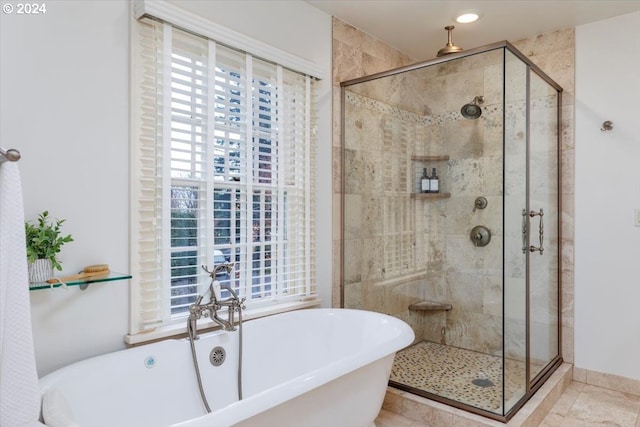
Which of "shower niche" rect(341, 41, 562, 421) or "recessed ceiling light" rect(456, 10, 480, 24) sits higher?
"recessed ceiling light" rect(456, 10, 480, 24)

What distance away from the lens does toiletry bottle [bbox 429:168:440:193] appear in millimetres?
3053

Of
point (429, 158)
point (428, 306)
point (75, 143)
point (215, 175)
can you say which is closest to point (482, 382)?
point (428, 306)

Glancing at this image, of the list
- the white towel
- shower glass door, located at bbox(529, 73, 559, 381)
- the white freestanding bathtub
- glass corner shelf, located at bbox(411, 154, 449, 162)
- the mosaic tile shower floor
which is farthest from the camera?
glass corner shelf, located at bbox(411, 154, 449, 162)

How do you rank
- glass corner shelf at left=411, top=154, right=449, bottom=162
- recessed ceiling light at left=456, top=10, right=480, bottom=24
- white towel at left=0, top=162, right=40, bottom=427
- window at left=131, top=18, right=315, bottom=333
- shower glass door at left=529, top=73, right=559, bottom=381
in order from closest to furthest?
white towel at left=0, top=162, right=40, bottom=427
window at left=131, top=18, right=315, bottom=333
shower glass door at left=529, top=73, right=559, bottom=381
recessed ceiling light at left=456, top=10, right=480, bottom=24
glass corner shelf at left=411, top=154, right=449, bottom=162

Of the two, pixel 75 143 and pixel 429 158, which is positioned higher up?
pixel 429 158

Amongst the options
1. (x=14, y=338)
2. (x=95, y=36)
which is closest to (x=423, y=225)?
(x=95, y=36)

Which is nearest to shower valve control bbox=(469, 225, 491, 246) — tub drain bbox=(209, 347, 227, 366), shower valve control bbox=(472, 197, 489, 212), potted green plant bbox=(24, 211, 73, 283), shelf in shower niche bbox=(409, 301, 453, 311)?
shower valve control bbox=(472, 197, 489, 212)

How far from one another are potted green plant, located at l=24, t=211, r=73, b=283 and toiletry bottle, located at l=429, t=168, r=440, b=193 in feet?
7.72

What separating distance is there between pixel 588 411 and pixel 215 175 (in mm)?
2755

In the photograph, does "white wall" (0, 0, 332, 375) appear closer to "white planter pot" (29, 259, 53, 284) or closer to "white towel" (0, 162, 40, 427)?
"white planter pot" (29, 259, 53, 284)

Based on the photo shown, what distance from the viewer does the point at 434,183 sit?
307cm

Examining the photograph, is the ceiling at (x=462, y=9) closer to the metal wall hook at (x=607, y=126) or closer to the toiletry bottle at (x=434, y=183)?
the metal wall hook at (x=607, y=126)

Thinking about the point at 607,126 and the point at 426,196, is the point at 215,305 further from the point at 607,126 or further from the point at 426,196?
the point at 607,126

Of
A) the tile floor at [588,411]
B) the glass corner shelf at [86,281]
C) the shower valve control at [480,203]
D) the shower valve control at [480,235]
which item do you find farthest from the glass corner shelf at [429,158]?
the glass corner shelf at [86,281]
